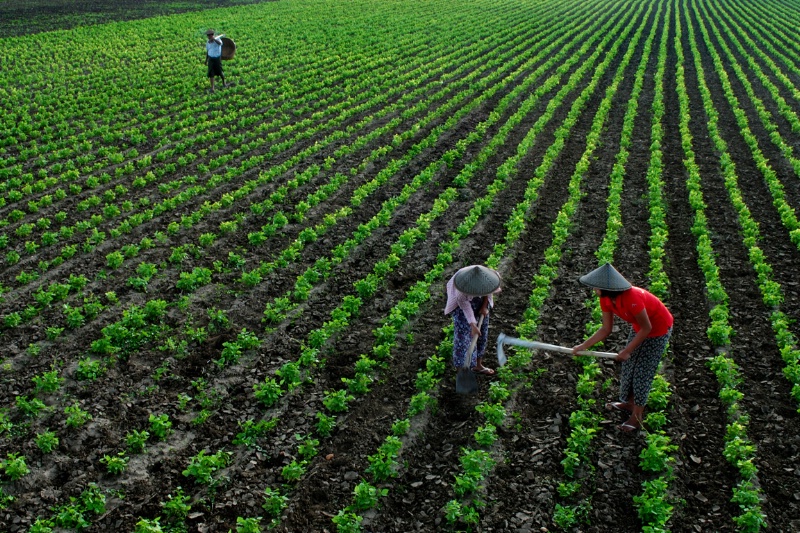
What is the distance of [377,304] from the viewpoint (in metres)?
8.95

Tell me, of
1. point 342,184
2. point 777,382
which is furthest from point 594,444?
point 342,184

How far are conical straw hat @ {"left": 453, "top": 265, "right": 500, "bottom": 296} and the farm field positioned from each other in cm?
127

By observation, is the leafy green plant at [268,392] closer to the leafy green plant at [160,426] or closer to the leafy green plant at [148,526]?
the leafy green plant at [160,426]

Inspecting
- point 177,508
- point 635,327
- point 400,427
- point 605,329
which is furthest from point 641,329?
point 177,508

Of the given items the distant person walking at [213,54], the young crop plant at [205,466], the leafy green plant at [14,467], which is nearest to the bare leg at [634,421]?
the young crop plant at [205,466]

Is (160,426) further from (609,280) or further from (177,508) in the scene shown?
(609,280)

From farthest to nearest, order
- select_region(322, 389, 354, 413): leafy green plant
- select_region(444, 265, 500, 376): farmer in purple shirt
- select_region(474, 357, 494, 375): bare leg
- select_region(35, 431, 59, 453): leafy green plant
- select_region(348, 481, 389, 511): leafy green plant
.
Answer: select_region(474, 357, 494, 375): bare leg < select_region(322, 389, 354, 413): leafy green plant < select_region(444, 265, 500, 376): farmer in purple shirt < select_region(35, 431, 59, 453): leafy green plant < select_region(348, 481, 389, 511): leafy green plant

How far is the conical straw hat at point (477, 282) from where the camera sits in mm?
6398

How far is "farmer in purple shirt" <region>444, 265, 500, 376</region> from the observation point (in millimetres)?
6434

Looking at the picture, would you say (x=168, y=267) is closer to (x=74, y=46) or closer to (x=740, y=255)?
(x=740, y=255)

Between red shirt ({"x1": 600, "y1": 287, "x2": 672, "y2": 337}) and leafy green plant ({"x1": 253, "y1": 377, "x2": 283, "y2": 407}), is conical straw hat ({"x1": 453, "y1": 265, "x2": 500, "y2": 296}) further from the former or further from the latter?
leafy green plant ({"x1": 253, "y1": 377, "x2": 283, "y2": 407})

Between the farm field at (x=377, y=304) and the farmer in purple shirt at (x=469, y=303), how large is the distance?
1.44 feet

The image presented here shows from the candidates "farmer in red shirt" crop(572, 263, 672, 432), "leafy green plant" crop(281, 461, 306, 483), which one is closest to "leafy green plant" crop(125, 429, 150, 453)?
"leafy green plant" crop(281, 461, 306, 483)

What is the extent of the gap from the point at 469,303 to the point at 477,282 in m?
0.32
